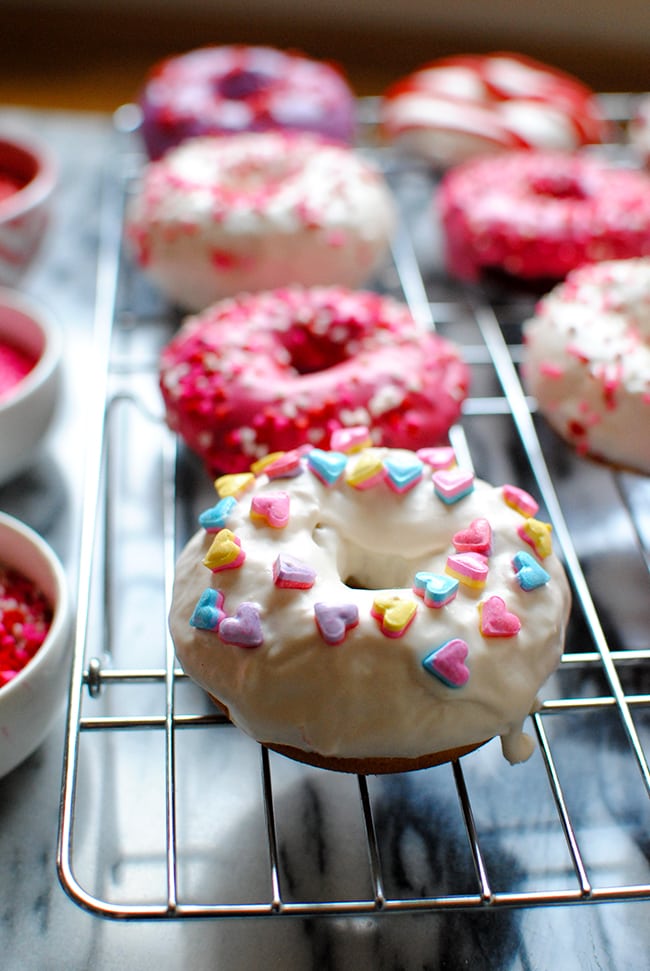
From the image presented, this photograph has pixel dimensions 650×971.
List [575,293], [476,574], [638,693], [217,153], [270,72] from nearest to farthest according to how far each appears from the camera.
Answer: [476,574], [638,693], [575,293], [217,153], [270,72]

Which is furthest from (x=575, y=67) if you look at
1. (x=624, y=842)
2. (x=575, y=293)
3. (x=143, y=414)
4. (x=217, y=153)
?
(x=624, y=842)

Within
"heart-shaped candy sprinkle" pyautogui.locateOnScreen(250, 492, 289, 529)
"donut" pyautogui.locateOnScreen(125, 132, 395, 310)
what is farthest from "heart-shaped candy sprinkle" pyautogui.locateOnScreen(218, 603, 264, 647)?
"donut" pyautogui.locateOnScreen(125, 132, 395, 310)

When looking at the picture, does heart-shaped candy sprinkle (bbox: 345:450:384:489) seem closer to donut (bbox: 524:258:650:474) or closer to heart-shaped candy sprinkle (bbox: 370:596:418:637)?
heart-shaped candy sprinkle (bbox: 370:596:418:637)

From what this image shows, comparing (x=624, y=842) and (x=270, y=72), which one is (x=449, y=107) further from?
(x=624, y=842)

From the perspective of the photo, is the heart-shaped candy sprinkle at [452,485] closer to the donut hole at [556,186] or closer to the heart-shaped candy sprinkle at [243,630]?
the heart-shaped candy sprinkle at [243,630]

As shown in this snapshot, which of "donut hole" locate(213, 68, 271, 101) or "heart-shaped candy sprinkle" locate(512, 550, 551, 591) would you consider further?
"donut hole" locate(213, 68, 271, 101)

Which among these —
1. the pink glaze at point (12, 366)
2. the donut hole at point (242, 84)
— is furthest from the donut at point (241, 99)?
the pink glaze at point (12, 366)
